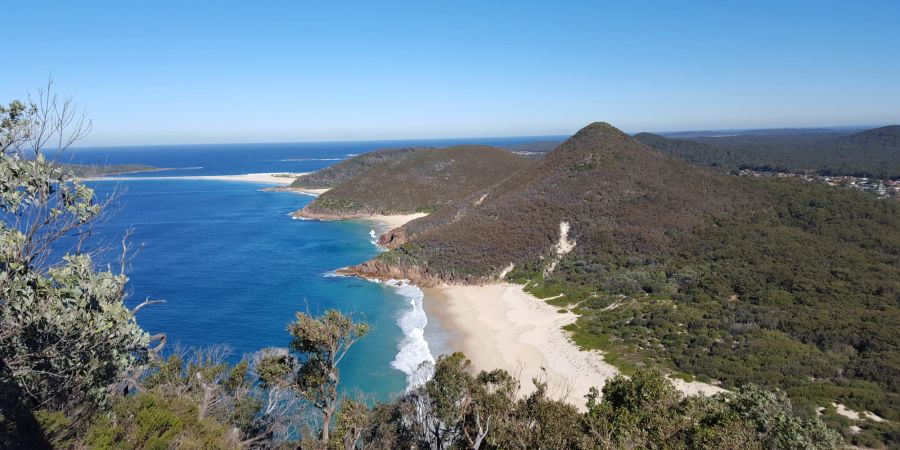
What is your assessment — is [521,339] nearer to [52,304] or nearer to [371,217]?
[52,304]

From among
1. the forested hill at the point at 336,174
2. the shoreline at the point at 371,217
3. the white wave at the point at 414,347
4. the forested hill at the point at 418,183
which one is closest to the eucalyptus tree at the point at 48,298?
the white wave at the point at 414,347

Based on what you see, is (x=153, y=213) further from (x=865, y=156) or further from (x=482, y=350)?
(x=865, y=156)

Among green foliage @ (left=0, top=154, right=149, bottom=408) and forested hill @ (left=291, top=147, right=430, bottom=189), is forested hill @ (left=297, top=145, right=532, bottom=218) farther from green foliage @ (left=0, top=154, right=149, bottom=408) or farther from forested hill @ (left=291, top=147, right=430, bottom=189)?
green foliage @ (left=0, top=154, right=149, bottom=408)

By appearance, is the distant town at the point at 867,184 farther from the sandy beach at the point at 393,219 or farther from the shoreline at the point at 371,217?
the shoreline at the point at 371,217

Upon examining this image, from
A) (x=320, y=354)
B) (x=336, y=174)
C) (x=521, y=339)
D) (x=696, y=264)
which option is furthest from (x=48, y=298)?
(x=336, y=174)

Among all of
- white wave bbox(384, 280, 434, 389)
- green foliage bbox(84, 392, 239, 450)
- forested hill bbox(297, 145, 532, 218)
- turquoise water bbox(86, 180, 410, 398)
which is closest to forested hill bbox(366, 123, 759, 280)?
white wave bbox(384, 280, 434, 389)

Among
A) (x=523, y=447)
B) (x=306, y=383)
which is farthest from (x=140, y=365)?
(x=523, y=447)
